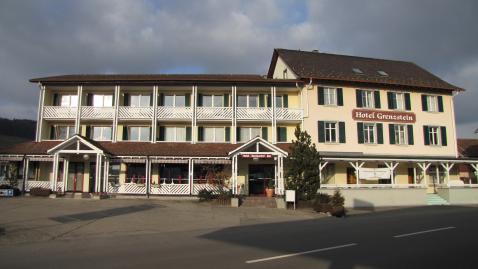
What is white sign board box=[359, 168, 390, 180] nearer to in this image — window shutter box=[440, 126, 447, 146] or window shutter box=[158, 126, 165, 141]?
window shutter box=[440, 126, 447, 146]

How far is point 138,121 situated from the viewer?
96.8ft

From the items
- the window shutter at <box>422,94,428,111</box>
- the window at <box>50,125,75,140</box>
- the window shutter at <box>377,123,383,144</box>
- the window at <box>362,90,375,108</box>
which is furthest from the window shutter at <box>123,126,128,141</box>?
the window shutter at <box>422,94,428,111</box>

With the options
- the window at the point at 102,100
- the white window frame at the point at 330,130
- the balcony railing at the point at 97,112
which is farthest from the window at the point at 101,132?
the white window frame at the point at 330,130

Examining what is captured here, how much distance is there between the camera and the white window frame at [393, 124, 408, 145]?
30781mm

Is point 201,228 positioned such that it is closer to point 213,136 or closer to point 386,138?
point 213,136

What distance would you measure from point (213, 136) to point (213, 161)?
11.7 feet

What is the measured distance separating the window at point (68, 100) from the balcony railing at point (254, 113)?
12.0 m

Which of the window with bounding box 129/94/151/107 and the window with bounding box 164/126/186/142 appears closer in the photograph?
the window with bounding box 164/126/186/142

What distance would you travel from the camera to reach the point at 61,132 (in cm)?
3020

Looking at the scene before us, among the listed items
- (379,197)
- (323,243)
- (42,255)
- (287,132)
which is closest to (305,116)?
(287,132)

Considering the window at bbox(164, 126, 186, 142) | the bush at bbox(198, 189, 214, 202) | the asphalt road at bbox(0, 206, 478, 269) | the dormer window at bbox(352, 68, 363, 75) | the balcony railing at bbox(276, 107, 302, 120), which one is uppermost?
the dormer window at bbox(352, 68, 363, 75)

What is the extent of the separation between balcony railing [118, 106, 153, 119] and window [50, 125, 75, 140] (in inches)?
159

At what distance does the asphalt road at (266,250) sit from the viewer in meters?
7.84

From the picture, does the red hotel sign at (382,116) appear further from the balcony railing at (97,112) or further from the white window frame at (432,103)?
the balcony railing at (97,112)
